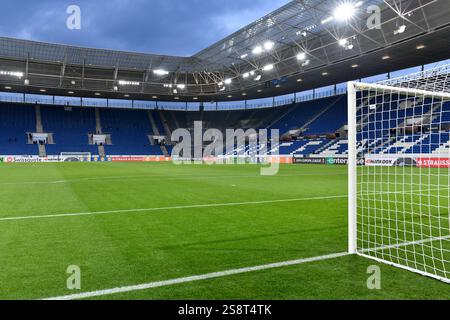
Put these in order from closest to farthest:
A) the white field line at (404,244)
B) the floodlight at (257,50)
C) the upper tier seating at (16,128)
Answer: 1. the white field line at (404,244)
2. the floodlight at (257,50)
3. the upper tier seating at (16,128)

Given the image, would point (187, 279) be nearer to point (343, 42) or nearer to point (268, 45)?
point (343, 42)

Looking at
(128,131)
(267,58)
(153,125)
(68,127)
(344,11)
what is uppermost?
(267,58)

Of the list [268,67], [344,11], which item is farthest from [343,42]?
[268,67]

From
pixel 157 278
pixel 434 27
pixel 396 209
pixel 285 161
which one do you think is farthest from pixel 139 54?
pixel 157 278

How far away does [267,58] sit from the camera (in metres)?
36.6

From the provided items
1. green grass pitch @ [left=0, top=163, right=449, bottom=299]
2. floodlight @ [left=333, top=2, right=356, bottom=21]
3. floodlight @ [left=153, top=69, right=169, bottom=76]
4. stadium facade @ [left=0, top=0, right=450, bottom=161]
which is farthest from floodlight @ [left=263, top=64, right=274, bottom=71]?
green grass pitch @ [left=0, top=163, right=449, bottom=299]

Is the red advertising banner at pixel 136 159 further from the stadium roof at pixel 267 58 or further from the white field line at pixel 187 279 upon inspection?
the white field line at pixel 187 279

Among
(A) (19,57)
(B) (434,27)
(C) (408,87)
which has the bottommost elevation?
(C) (408,87)

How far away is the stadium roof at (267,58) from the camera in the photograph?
24.3 metres

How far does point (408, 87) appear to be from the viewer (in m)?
5.47

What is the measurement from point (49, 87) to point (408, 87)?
47.6 m

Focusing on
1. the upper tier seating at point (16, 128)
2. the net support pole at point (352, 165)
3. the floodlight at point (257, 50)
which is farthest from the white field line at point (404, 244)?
the upper tier seating at point (16, 128)
